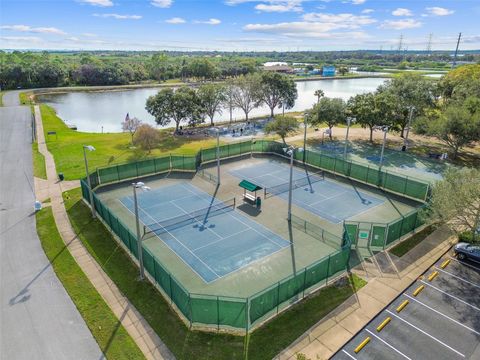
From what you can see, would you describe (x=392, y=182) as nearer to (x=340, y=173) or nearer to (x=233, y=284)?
(x=340, y=173)

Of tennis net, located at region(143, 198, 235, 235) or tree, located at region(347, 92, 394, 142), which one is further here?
tree, located at region(347, 92, 394, 142)

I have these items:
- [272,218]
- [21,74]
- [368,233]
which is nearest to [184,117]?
[272,218]

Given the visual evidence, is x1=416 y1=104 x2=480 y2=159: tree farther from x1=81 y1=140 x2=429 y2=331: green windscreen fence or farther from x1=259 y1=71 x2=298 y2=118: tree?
x1=259 y1=71 x2=298 y2=118: tree

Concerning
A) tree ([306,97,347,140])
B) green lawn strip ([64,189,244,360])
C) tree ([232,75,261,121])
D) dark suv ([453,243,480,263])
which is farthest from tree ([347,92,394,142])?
green lawn strip ([64,189,244,360])

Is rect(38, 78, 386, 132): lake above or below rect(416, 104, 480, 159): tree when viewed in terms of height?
below

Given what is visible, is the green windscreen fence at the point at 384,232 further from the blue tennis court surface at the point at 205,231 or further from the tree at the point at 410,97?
the tree at the point at 410,97

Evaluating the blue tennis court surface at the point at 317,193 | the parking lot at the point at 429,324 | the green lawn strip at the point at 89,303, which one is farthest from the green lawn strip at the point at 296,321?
the blue tennis court surface at the point at 317,193
